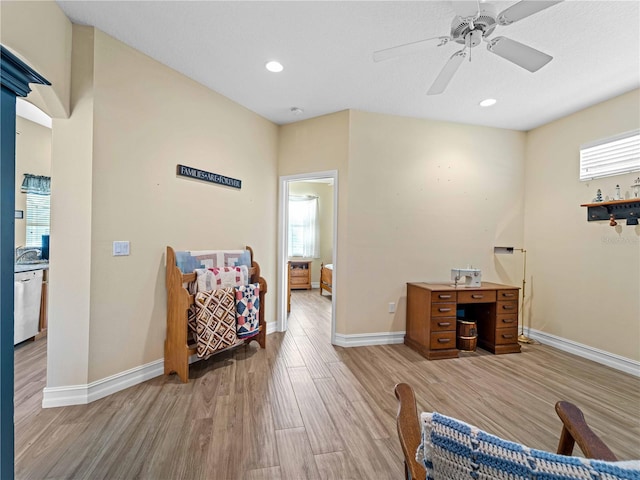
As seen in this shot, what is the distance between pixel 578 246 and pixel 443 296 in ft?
6.00

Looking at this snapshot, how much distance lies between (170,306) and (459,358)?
10.3ft

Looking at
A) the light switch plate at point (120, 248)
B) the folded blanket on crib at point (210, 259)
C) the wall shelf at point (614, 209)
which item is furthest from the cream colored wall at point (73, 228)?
the wall shelf at point (614, 209)

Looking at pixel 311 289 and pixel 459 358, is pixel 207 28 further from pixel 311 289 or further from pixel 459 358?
pixel 311 289

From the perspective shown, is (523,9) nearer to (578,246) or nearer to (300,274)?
(578,246)

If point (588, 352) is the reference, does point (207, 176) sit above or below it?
above

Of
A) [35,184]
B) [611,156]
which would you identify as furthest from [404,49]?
[35,184]

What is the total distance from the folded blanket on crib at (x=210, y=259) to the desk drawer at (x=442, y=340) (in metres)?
2.34

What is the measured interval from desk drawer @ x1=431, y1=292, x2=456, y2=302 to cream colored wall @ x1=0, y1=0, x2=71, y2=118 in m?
3.76

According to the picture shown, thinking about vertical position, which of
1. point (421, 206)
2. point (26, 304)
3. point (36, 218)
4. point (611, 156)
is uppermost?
point (611, 156)

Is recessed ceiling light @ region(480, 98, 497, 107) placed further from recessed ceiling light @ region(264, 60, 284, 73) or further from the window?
the window

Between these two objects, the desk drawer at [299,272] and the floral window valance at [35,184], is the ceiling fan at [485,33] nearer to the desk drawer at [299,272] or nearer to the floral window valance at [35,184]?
the floral window valance at [35,184]

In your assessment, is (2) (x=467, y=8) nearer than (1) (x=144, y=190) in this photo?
Yes

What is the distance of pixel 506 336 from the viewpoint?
3420 millimetres

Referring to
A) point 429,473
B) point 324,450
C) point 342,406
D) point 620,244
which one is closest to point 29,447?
point 324,450
